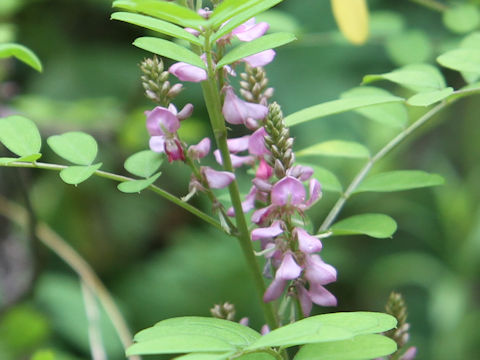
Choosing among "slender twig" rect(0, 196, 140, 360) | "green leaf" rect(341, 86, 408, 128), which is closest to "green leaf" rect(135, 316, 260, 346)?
"green leaf" rect(341, 86, 408, 128)

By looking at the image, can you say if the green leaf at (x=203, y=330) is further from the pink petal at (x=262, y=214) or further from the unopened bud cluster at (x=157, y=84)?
the unopened bud cluster at (x=157, y=84)

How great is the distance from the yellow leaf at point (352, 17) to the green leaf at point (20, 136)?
17.9 inches

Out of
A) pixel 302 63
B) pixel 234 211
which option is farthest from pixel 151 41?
pixel 302 63

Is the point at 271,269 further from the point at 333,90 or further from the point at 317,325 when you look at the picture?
the point at 333,90

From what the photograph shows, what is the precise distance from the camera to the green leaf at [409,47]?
Result: 53.8 inches

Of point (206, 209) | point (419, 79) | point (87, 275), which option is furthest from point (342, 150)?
point (206, 209)

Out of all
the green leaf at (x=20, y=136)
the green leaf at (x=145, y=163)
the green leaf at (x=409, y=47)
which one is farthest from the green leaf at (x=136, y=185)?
the green leaf at (x=409, y=47)

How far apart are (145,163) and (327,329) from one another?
34 cm

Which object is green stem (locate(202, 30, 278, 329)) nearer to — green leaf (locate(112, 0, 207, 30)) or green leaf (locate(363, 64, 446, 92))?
green leaf (locate(112, 0, 207, 30))

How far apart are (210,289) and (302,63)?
4.07 ft

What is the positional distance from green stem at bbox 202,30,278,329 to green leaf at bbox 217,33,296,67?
20mm

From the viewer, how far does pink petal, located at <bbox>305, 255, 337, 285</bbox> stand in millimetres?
668

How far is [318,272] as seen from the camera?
2.21ft

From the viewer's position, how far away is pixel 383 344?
59 centimetres
